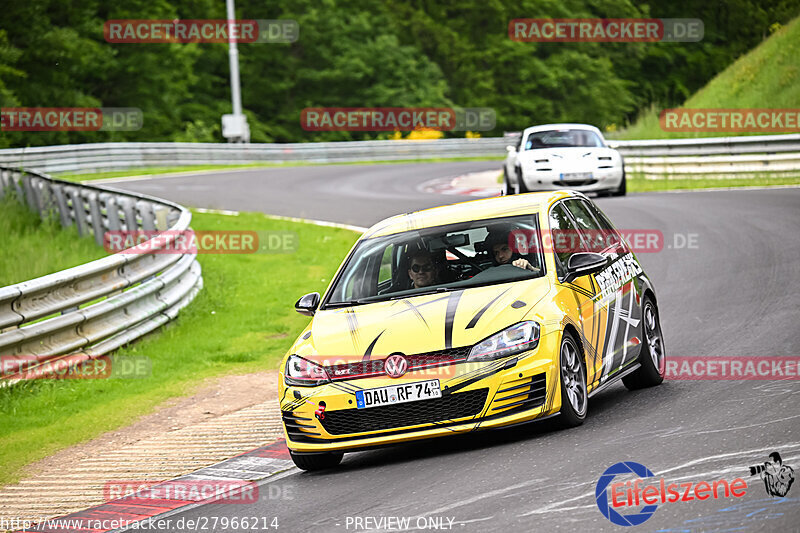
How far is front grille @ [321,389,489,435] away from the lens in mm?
7547

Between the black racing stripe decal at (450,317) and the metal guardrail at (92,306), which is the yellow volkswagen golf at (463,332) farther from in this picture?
the metal guardrail at (92,306)

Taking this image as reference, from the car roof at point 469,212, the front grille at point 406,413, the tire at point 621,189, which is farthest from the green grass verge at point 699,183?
the front grille at point 406,413

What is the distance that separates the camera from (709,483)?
6180mm

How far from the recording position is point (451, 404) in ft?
24.8

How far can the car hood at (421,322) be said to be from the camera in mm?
7691

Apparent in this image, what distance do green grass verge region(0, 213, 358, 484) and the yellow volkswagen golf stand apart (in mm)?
2459

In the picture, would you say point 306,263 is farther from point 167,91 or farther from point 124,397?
point 167,91

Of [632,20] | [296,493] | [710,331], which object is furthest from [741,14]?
[296,493]

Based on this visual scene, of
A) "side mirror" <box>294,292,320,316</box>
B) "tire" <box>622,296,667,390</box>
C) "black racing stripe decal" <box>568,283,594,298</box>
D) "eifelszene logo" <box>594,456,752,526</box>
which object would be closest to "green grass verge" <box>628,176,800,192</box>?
"tire" <box>622,296,667,390</box>

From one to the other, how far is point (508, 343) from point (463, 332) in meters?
0.28

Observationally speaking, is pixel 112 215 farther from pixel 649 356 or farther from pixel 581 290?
pixel 581 290

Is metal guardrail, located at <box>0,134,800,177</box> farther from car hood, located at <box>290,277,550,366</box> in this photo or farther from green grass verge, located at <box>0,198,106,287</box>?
car hood, located at <box>290,277,550,366</box>

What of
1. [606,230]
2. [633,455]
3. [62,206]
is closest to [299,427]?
[633,455]

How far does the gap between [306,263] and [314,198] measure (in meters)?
10.1
